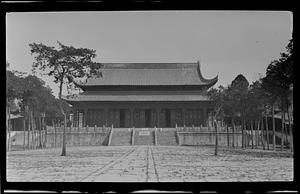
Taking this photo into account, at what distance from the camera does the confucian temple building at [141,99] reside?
34844 mm

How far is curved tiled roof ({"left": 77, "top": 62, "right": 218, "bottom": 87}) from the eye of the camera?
35938mm

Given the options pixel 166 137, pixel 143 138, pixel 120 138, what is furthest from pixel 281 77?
pixel 120 138

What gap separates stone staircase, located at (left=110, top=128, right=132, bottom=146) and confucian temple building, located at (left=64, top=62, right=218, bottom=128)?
96.4 inches

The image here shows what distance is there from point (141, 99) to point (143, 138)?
6.07m

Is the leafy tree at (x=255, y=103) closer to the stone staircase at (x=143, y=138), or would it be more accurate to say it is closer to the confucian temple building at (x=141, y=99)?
the stone staircase at (x=143, y=138)

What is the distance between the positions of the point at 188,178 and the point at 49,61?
805 centimetres

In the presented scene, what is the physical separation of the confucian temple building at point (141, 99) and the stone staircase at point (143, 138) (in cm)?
309

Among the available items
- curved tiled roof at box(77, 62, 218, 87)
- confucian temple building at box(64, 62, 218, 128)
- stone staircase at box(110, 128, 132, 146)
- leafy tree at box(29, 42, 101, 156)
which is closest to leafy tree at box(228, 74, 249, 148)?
leafy tree at box(29, 42, 101, 156)

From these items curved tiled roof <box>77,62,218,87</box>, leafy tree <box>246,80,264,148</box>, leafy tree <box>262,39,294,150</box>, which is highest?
curved tiled roof <box>77,62,218,87</box>

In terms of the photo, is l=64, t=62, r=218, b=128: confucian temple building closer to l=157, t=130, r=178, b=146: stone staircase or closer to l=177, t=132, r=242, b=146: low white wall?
l=157, t=130, r=178, b=146: stone staircase
